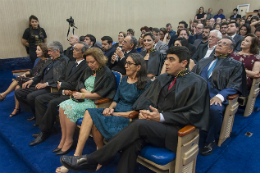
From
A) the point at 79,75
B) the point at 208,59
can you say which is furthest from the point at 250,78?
the point at 79,75

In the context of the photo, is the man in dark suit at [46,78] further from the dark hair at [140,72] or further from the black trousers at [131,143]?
the black trousers at [131,143]

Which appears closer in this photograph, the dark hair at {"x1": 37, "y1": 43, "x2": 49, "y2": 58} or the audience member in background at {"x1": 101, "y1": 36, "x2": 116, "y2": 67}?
the dark hair at {"x1": 37, "y1": 43, "x2": 49, "y2": 58}

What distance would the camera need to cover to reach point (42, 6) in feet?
14.1

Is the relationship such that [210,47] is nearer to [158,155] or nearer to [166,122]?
[166,122]

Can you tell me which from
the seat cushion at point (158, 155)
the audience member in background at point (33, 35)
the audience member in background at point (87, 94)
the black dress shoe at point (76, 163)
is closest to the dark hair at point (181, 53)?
the seat cushion at point (158, 155)

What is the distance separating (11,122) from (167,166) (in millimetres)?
2502

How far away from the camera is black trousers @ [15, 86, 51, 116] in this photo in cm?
273

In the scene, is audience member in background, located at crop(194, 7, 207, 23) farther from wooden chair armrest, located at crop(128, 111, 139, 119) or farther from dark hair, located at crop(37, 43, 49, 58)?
wooden chair armrest, located at crop(128, 111, 139, 119)

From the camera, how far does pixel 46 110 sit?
8.34ft

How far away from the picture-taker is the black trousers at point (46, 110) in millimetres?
2350

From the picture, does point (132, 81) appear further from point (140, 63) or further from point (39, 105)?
point (39, 105)

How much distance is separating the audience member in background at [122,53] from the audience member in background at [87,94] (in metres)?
0.79

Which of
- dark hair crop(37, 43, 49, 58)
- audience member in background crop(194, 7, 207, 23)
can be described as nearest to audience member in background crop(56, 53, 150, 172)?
dark hair crop(37, 43, 49, 58)

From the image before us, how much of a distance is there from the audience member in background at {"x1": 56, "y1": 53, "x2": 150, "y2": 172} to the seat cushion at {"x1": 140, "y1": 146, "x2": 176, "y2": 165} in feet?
1.17
